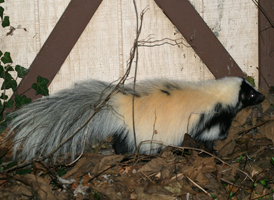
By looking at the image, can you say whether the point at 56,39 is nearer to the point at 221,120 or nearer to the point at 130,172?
the point at 130,172

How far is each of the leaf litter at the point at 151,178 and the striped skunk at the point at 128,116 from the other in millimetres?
169

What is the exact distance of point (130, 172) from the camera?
8.66ft

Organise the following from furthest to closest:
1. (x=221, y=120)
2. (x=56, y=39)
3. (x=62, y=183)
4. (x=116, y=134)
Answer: (x=56, y=39)
(x=221, y=120)
(x=116, y=134)
(x=62, y=183)

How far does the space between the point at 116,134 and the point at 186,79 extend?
122 cm

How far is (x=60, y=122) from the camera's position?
2725 millimetres

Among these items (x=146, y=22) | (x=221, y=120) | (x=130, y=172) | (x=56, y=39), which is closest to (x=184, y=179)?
(x=130, y=172)

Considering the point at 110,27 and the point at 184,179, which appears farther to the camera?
the point at 110,27

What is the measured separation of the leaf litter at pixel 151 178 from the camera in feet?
7.69

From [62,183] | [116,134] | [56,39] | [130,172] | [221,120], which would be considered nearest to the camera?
[62,183]

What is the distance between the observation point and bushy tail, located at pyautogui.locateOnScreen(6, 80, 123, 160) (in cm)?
263

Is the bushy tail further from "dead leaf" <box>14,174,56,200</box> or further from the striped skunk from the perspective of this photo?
"dead leaf" <box>14,174,56,200</box>

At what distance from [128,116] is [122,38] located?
112cm

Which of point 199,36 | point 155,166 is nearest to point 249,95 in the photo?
point 199,36

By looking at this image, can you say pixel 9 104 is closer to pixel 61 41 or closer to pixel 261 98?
pixel 61 41
